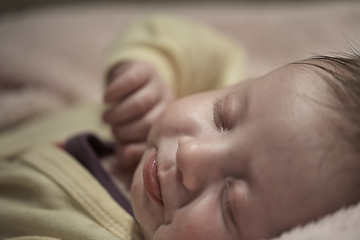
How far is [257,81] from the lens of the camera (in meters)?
0.56

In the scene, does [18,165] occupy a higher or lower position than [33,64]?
lower

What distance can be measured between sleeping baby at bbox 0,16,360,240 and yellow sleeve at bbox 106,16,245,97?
1.24 feet

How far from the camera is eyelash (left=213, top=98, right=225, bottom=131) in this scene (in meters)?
0.56

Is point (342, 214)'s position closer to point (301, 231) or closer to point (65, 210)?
point (301, 231)

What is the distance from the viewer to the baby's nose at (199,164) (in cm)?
50

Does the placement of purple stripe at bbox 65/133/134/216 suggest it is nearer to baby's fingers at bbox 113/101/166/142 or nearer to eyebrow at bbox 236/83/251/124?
baby's fingers at bbox 113/101/166/142

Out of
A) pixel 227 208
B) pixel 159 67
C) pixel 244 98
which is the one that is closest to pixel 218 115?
pixel 244 98

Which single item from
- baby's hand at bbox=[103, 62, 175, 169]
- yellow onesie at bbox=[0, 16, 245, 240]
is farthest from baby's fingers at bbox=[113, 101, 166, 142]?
yellow onesie at bbox=[0, 16, 245, 240]

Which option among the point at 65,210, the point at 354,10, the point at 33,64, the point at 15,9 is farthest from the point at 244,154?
the point at 15,9

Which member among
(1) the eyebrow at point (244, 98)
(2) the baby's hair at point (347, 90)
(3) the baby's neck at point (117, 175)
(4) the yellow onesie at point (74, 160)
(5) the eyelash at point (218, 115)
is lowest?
(3) the baby's neck at point (117, 175)

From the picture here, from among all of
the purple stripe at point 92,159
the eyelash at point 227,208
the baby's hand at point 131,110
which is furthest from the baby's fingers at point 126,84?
the eyelash at point 227,208

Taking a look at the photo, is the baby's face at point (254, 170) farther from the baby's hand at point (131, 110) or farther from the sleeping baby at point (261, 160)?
the baby's hand at point (131, 110)

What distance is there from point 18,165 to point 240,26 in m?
1.15

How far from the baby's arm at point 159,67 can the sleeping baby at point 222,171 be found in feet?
0.25
